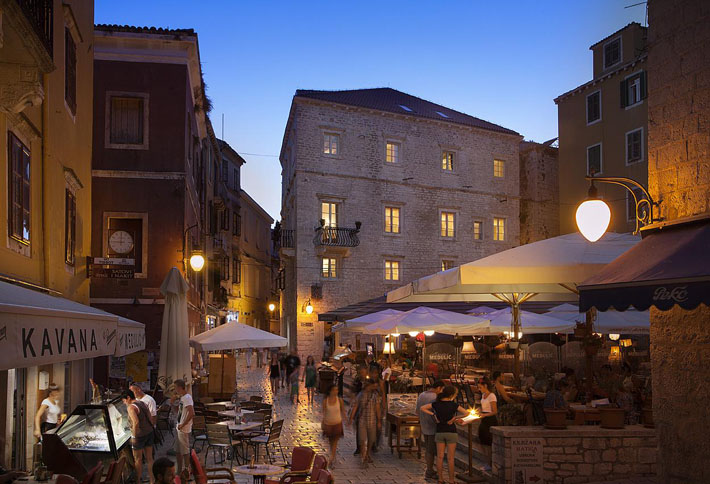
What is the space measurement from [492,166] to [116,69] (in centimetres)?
2784

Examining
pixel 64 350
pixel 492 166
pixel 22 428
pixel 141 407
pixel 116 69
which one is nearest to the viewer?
pixel 64 350

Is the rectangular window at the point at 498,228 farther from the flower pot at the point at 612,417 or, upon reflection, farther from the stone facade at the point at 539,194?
the flower pot at the point at 612,417

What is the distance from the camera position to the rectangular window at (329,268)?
38344 mm

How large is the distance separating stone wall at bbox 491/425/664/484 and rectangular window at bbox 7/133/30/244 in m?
7.23

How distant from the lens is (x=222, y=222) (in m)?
36.4

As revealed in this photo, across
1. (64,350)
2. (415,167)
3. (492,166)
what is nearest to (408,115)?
(415,167)

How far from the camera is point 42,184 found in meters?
10.4

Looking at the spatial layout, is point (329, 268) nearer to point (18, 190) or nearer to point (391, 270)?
point (391, 270)

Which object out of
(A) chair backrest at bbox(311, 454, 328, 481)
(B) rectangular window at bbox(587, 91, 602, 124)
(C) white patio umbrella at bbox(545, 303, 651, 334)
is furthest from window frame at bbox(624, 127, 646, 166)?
(A) chair backrest at bbox(311, 454, 328, 481)

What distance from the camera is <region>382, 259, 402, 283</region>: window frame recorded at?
1563 inches

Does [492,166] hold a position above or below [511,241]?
above

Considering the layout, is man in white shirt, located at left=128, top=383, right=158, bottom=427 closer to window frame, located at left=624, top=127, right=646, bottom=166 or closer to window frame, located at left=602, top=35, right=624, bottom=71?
window frame, located at left=624, top=127, right=646, bottom=166

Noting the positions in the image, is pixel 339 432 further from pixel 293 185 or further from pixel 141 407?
pixel 293 185

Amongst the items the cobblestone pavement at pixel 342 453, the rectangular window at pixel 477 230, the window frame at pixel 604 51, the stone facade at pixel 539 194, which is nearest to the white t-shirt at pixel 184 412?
the cobblestone pavement at pixel 342 453
